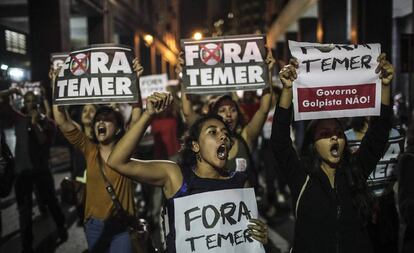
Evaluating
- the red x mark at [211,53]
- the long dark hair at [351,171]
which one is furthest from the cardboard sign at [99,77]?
the long dark hair at [351,171]

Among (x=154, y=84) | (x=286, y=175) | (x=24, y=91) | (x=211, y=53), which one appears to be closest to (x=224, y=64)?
(x=211, y=53)

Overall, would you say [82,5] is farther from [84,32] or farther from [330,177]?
[330,177]

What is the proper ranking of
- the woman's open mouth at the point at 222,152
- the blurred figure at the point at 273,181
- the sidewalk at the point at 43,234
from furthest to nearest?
the blurred figure at the point at 273,181 < the sidewalk at the point at 43,234 < the woman's open mouth at the point at 222,152

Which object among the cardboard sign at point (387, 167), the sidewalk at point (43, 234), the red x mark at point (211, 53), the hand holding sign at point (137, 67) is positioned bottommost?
the sidewalk at point (43, 234)

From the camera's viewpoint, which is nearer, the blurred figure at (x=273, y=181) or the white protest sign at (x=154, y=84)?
the blurred figure at (x=273, y=181)

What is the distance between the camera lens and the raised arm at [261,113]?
4.71 m

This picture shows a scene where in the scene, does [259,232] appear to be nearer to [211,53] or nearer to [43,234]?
[211,53]

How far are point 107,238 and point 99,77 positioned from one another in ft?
4.40

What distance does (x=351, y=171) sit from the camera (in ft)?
10.4

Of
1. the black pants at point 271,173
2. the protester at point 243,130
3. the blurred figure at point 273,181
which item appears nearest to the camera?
the protester at point 243,130

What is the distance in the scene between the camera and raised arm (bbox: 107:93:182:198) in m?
2.93

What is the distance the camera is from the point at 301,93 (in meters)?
3.21

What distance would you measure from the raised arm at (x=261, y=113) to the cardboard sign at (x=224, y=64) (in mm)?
67

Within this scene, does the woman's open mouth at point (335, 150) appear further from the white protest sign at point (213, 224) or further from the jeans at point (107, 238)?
the jeans at point (107, 238)
